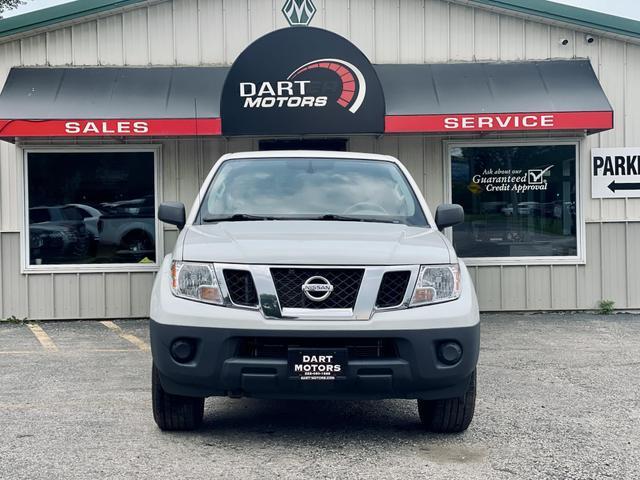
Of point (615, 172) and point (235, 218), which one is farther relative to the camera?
point (615, 172)

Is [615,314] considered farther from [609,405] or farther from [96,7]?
[96,7]

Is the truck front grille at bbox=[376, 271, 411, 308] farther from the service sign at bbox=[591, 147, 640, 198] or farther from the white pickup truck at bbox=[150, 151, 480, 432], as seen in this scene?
the service sign at bbox=[591, 147, 640, 198]

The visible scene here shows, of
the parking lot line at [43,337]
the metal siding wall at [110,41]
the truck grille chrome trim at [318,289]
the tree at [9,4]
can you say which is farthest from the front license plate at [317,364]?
the tree at [9,4]

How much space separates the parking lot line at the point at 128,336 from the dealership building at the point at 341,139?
0.36 m

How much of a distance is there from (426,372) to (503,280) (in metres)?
7.27

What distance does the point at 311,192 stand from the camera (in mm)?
6223

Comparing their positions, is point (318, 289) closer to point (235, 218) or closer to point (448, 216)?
point (235, 218)

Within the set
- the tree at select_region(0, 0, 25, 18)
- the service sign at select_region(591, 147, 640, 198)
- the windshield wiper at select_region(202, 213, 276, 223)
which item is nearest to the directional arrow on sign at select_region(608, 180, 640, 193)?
the service sign at select_region(591, 147, 640, 198)

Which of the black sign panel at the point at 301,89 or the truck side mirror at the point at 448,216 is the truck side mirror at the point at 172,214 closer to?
the truck side mirror at the point at 448,216

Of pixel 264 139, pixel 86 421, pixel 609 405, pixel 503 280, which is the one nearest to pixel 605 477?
pixel 609 405

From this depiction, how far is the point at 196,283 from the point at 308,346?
76 centimetres

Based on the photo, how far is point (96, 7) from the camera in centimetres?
1159

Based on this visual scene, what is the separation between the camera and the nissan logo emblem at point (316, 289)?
16.2 ft

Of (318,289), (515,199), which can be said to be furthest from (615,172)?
(318,289)
